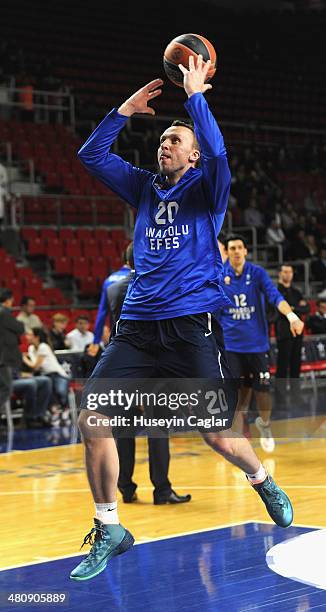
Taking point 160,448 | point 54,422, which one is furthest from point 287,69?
point 160,448

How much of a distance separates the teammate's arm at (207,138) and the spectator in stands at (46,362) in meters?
8.45

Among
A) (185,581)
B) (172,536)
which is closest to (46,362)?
(172,536)

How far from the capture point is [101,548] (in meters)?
4.72

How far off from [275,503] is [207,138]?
1.82 meters

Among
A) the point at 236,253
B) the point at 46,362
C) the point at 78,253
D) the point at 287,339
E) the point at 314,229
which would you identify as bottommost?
the point at 46,362

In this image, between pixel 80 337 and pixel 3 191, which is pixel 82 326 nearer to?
pixel 80 337

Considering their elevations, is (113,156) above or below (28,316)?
above

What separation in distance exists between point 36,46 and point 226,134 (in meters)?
4.97

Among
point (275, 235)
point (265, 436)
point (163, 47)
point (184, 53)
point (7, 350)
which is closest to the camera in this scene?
point (184, 53)

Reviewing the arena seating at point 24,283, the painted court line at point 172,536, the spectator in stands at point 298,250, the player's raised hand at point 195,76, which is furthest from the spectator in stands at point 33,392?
the spectator in stands at point 298,250

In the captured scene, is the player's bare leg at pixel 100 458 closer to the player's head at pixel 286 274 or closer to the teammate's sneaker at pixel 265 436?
the teammate's sneaker at pixel 265 436

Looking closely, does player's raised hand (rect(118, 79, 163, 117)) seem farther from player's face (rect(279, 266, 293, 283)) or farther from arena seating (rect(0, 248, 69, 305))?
arena seating (rect(0, 248, 69, 305))

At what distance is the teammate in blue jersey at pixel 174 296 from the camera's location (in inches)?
A: 188

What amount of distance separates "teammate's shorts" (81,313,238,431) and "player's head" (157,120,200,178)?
0.72 meters
